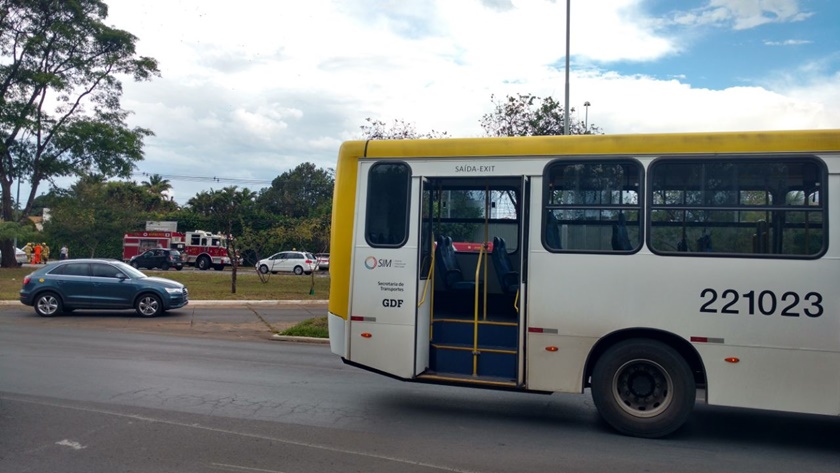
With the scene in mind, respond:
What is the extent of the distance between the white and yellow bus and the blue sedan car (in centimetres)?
1284

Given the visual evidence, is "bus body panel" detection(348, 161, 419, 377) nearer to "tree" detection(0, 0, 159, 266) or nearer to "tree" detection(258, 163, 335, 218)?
"tree" detection(0, 0, 159, 266)

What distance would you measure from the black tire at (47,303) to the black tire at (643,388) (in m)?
16.6

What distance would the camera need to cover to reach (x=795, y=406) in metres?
6.88

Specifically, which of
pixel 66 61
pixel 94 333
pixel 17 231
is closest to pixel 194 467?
pixel 94 333

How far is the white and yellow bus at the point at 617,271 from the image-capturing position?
699cm

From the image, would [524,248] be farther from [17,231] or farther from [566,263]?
[17,231]

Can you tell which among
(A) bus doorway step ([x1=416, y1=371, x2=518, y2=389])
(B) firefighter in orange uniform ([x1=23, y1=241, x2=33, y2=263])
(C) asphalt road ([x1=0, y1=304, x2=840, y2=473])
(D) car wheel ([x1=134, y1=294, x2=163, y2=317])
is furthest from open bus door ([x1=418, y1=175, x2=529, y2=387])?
(B) firefighter in orange uniform ([x1=23, y1=241, x2=33, y2=263])

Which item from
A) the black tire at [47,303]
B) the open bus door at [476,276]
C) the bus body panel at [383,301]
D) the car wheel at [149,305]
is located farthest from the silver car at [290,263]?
the bus body panel at [383,301]

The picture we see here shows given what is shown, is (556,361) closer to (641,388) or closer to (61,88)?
(641,388)

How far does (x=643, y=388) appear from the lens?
7.48 metres

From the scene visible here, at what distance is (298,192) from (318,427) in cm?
7068

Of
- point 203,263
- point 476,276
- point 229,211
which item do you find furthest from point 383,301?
→ point 203,263

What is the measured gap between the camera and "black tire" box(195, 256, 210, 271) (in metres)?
50.6

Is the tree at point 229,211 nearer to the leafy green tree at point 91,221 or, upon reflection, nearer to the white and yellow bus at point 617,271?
the leafy green tree at point 91,221
